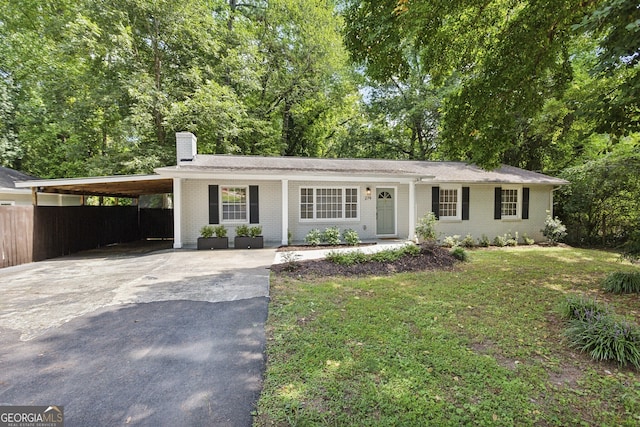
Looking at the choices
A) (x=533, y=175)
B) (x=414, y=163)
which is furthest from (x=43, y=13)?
(x=533, y=175)

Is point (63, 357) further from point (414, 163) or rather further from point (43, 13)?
point (43, 13)

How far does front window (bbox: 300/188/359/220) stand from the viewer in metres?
11.5

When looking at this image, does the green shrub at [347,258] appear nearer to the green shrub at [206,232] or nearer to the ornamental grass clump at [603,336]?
the ornamental grass clump at [603,336]

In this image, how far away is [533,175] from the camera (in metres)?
13.5

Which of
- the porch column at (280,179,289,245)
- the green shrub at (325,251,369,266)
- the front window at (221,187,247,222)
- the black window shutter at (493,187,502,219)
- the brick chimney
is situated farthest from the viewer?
the black window shutter at (493,187,502,219)

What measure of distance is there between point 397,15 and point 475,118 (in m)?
3.65

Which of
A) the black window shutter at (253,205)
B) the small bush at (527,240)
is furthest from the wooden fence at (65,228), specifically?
the small bush at (527,240)

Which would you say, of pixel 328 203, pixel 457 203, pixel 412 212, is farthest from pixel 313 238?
pixel 457 203

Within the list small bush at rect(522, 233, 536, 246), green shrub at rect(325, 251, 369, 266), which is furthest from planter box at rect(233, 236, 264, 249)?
small bush at rect(522, 233, 536, 246)

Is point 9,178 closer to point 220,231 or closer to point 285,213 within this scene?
point 220,231

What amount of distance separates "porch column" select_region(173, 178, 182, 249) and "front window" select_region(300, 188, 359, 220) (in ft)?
14.6

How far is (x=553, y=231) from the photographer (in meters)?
12.2

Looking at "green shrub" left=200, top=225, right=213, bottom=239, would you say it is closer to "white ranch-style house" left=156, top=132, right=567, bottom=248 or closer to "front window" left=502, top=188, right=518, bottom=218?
"white ranch-style house" left=156, top=132, right=567, bottom=248

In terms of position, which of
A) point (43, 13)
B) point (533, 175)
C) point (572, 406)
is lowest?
point (572, 406)
